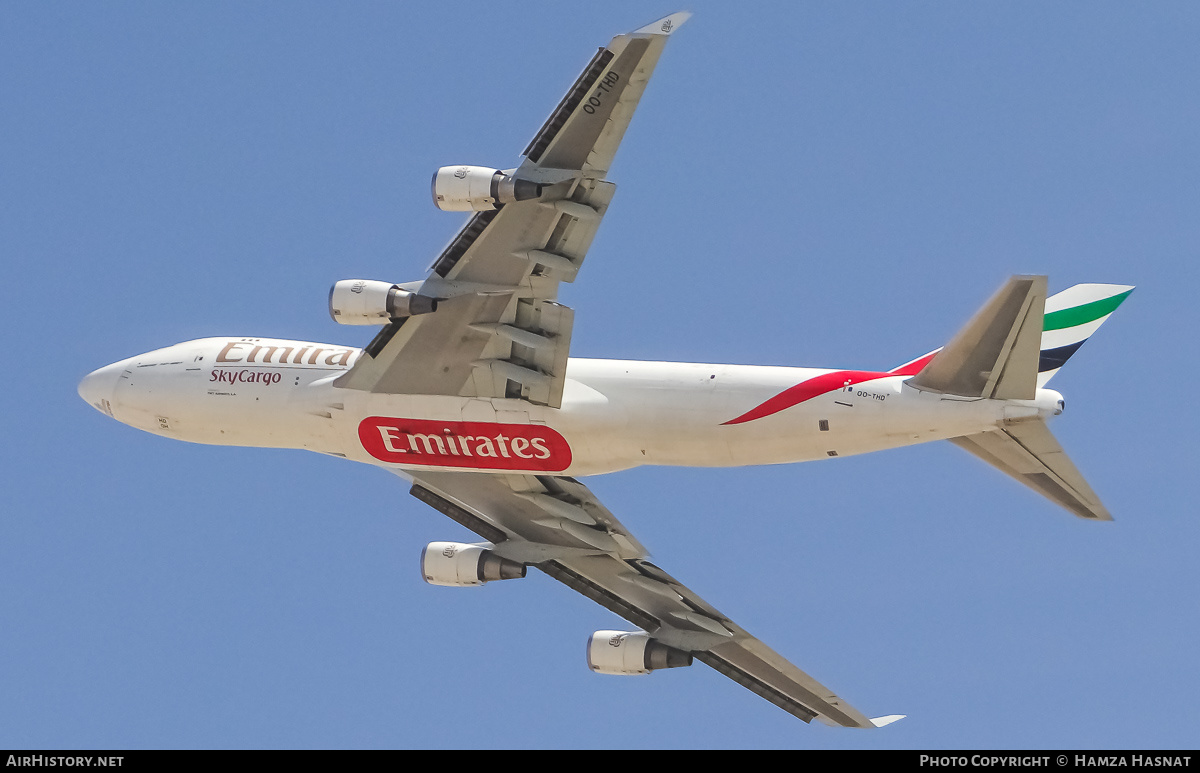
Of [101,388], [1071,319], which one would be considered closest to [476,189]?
[101,388]

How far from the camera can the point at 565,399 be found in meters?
41.0

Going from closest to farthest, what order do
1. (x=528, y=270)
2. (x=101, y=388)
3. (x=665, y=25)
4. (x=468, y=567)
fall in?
(x=665, y=25) → (x=528, y=270) → (x=468, y=567) → (x=101, y=388)

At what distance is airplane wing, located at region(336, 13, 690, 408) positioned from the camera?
36.6 metres

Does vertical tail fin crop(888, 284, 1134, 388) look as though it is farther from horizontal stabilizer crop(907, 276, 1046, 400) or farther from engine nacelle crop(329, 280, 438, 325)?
engine nacelle crop(329, 280, 438, 325)

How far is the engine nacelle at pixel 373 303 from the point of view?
39.9m

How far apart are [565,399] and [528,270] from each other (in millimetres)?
3461

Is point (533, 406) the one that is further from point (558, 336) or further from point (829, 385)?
point (829, 385)

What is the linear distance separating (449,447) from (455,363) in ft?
7.23

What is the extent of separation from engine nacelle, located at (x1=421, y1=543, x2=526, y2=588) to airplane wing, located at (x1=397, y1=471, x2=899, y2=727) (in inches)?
11.4

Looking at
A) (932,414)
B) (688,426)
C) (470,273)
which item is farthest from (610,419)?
(932,414)

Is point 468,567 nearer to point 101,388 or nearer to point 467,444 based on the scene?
point 467,444

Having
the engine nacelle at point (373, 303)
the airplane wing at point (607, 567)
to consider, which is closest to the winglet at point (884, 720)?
the airplane wing at point (607, 567)

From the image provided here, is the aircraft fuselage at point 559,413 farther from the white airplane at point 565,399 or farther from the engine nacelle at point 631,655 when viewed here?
the engine nacelle at point 631,655

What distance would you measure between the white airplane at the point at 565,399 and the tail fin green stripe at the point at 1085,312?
48mm
